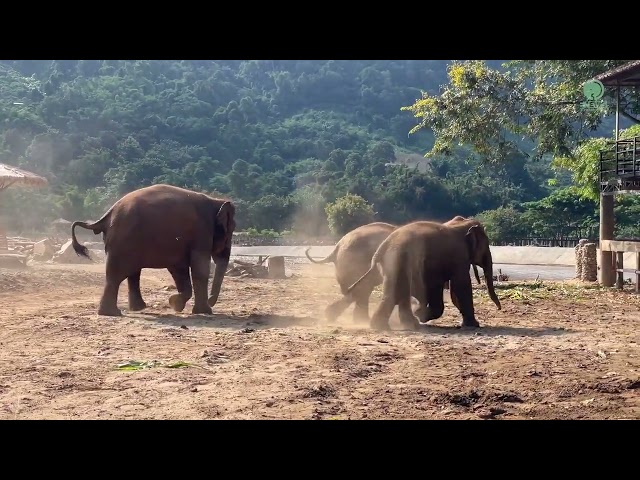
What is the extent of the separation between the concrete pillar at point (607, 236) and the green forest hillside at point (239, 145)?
81.7ft

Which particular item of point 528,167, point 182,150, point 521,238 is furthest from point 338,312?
point 528,167

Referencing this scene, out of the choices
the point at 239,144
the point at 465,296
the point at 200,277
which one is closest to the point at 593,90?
the point at 465,296

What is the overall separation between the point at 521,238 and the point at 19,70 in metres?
A: 81.0

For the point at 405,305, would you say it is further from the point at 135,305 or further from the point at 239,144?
the point at 239,144

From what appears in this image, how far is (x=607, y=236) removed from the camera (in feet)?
72.5

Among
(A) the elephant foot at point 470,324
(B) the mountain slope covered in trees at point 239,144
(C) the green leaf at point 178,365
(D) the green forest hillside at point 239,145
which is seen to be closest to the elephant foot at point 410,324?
(A) the elephant foot at point 470,324

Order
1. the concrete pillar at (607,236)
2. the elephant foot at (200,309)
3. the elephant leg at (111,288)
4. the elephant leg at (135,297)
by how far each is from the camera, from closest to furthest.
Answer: the elephant leg at (111,288), the elephant foot at (200,309), the elephant leg at (135,297), the concrete pillar at (607,236)

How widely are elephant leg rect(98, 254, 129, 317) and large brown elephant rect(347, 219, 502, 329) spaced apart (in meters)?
3.71

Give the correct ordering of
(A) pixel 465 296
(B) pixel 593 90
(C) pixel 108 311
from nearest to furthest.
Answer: (A) pixel 465 296
(C) pixel 108 311
(B) pixel 593 90

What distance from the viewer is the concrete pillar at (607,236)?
21.4 metres

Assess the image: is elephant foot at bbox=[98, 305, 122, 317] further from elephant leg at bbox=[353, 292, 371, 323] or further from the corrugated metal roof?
the corrugated metal roof

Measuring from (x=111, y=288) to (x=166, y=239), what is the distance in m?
1.12

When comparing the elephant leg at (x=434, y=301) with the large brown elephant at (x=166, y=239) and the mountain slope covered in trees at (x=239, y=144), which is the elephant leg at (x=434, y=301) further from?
the mountain slope covered in trees at (x=239, y=144)

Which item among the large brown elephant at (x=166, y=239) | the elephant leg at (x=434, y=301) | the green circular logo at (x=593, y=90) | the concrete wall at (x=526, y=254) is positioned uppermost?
the green circular logo at (x=593, y=90)
